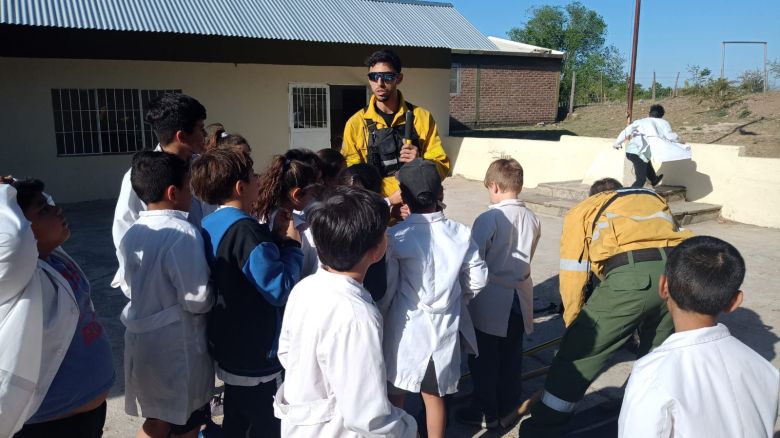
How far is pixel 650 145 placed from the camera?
8.39 m

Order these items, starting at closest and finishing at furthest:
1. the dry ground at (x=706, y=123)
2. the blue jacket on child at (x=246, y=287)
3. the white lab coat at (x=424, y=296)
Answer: the blue jacket on child at (x=246, y=287) → the white lab coat at (x=424, y=296) → the dry ground at (x=706, y=123)

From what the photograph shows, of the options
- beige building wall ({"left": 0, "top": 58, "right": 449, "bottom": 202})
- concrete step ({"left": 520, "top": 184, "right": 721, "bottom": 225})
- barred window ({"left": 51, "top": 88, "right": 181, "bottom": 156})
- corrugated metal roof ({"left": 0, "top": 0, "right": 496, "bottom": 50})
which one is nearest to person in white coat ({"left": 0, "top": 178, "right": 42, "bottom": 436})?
concrete step ({"left": 520, "top": 184, "right": 721, "bottom": 225})

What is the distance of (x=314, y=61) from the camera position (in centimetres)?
1166

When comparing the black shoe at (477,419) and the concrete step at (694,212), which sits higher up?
the concrete step at (694,212)

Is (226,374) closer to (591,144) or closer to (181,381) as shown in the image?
(181,381)

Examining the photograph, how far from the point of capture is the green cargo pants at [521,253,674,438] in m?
2.54

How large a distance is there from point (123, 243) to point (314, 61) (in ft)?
32.6

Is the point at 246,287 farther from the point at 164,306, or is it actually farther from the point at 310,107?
the point at 310,107

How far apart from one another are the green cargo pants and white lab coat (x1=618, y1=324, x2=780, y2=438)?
92cm

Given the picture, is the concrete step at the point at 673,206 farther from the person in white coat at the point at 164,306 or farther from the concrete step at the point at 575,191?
the person in white coat at the point at 164,306

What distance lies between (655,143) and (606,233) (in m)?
6.46

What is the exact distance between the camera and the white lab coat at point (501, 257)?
300 centimetres

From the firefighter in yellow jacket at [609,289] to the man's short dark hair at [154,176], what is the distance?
6.09 feet

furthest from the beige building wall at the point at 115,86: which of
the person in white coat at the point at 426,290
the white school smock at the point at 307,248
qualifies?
the person in white coat at the point at 426,290
